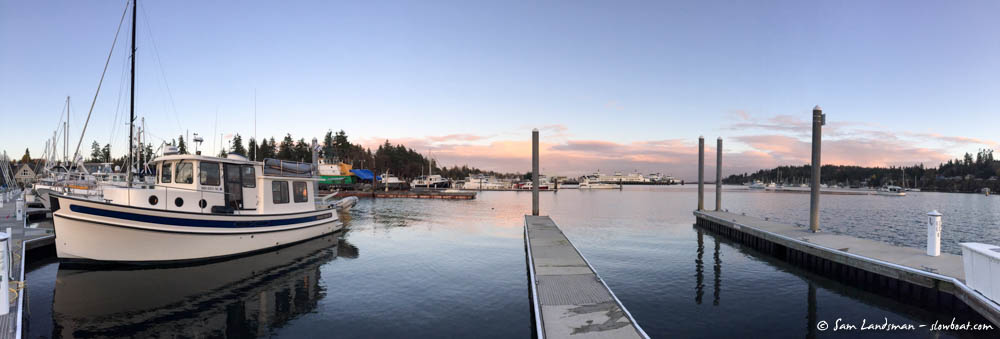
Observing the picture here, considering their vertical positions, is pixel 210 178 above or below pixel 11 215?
above

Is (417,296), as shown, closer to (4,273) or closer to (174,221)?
(4,273)

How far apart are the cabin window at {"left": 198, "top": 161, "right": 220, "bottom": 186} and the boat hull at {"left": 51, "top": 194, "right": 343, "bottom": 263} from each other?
1398 millimetres

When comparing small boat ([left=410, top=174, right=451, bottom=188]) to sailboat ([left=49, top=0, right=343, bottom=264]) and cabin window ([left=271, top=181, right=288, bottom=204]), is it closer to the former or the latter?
cabin window ([left=271, top=181, right=288, bottom=204])

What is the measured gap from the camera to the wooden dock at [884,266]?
27.6 ft

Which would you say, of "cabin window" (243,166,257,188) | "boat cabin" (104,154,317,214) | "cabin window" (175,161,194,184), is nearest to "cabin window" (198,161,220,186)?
"boat cabin" (104,154,317,214)

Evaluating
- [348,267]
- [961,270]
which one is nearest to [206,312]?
[348,267]

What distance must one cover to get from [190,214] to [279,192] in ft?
12.4

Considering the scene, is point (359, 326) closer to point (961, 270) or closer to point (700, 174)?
point (961, 270)

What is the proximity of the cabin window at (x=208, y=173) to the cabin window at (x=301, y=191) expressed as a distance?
10.6 ft

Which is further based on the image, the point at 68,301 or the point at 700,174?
the point at 700,174

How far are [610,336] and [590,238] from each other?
598 inches

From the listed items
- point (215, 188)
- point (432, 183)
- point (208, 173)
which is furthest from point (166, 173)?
point (432, 183)

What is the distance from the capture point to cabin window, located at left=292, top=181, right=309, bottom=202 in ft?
57.5

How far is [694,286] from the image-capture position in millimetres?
11289
